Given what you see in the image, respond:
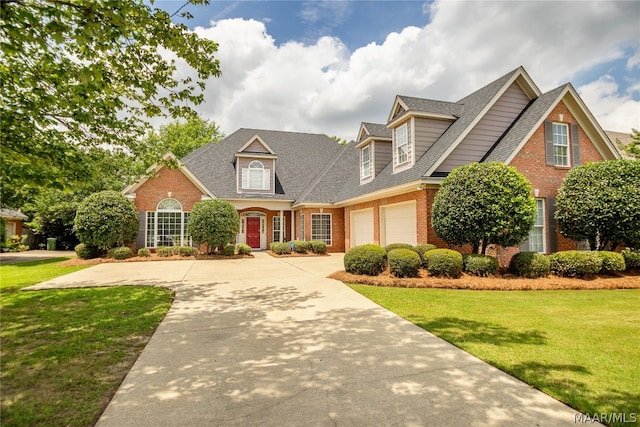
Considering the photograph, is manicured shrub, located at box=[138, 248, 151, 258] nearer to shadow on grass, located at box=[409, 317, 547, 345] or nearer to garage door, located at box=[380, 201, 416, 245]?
garage door, located at box=[380, 201, 416, 245]

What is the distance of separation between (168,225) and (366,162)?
11.9m

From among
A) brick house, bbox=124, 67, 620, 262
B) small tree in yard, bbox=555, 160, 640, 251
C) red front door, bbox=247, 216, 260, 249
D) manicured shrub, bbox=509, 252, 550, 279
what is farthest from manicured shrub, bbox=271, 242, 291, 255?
small tree in yard, bbox=555, 160, 640, 251

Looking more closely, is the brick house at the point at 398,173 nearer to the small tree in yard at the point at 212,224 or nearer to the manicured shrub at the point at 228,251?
the small tree in yard at the point at 212,224

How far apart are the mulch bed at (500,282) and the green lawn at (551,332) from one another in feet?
1.33

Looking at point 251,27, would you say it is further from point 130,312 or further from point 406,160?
point 406,160

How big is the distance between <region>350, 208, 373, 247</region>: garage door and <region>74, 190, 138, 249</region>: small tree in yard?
11918mm

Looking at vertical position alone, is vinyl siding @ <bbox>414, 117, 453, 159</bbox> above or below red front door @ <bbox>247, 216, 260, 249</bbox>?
above

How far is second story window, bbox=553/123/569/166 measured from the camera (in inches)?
520

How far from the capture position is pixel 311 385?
3475 mm

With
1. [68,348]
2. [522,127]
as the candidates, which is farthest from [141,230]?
[522,127]

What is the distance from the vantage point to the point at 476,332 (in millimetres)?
5223

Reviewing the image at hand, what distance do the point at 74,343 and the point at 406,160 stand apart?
43.4ft

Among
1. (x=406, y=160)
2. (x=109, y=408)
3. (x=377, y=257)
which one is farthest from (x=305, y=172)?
(x=109, y=408)

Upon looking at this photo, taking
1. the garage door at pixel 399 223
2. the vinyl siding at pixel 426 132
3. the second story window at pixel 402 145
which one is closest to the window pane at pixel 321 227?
the garage door at pixel 399 223
